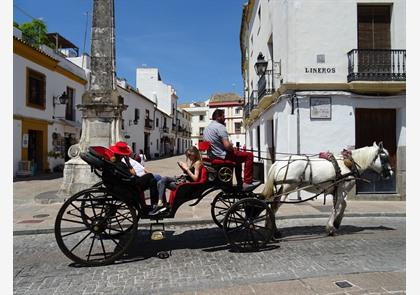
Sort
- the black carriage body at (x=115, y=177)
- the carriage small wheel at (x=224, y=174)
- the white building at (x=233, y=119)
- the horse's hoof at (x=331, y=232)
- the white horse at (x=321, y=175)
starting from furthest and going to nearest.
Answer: the white building at (x=233, y=119)
the horse's hoof at (x=331, y=232)
the white horse at (x=321, y=175)
the carriage small wheel at (x=224, y=174)
the black carriage body at (x=115, y=177)

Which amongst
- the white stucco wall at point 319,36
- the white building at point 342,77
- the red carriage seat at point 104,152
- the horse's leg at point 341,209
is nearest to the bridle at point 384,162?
the horse's leg at point 341,209

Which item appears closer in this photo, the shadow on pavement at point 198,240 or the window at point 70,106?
the shadow on pavement at point 198,240

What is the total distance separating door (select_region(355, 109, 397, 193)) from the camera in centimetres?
1004

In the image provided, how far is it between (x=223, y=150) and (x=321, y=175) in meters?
1.85

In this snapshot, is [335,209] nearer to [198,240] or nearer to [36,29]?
[198,240]

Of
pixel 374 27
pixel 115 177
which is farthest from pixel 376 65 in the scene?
pixel 115 177

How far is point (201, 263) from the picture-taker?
14.1 feet

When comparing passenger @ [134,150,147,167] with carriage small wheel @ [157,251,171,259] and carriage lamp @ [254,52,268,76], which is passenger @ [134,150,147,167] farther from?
carriage lamp @ [254,52,268,76]

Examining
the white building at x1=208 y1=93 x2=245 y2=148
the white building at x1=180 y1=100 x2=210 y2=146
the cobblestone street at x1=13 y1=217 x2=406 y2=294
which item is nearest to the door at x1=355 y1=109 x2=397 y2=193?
the cobblestone street at x1=13 y1=217 x2=406 y2=294

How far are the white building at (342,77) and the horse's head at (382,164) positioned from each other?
13.2ft

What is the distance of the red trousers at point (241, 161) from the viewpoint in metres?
4.93

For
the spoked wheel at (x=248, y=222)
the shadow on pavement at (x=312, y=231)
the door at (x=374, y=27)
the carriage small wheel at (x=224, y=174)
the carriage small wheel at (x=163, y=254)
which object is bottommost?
the shadow on pavement at (x=312, y=231)

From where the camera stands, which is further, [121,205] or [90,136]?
[90,136]

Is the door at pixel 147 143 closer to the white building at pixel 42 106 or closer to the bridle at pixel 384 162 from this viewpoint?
the white building at pixel 42 106
